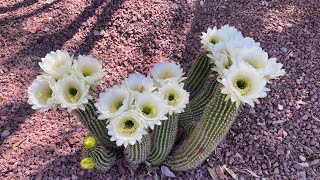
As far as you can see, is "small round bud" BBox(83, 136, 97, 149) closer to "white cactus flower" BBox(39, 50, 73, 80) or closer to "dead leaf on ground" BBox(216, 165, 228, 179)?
"white cactus flower" BBox(39, 50, 73, 80)

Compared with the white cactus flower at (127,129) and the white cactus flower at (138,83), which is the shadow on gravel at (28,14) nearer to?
the white cactus flower at (138,83)

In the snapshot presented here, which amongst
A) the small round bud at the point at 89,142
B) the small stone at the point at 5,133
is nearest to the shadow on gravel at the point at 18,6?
the small stone at the point at 5,133

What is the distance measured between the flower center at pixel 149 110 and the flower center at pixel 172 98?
0.11 meters

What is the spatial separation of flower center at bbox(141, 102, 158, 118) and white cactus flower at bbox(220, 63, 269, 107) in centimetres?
31

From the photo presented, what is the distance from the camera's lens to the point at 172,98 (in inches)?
74.4

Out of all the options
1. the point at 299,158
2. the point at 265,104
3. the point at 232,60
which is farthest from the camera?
the point at 265,104

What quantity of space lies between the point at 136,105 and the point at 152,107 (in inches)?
3.1

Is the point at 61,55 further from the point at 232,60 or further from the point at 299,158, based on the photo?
the point at 299,158

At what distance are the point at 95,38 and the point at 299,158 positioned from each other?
66.4 inches

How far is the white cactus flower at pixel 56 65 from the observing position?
5.97 ft

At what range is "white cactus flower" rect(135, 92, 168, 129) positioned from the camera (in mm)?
1743

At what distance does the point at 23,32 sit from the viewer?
3150mm

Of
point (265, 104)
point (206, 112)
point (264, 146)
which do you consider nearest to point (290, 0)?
point (265, 104)

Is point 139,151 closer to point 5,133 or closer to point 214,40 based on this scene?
point 214,40
